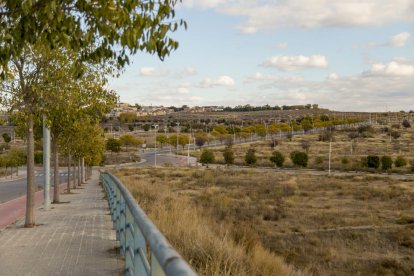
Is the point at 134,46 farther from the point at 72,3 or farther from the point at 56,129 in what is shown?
the point at 56,129

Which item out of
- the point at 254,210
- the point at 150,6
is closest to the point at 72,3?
the point at 150,6

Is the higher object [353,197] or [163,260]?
[163,260]

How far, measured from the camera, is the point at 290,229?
2186 cm

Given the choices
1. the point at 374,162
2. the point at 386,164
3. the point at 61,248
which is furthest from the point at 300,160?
the point at 61,248

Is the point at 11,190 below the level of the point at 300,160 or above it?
above

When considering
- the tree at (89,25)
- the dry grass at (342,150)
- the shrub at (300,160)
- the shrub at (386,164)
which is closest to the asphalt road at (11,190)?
the tree at (89,25)

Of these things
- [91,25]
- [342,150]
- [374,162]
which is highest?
[91,25]

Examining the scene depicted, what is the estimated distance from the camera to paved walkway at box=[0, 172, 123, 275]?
7.72 meters

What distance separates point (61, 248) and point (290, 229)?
13.9 metres

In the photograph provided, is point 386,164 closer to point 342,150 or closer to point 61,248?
point 342,150

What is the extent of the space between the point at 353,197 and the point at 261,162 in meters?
46.9

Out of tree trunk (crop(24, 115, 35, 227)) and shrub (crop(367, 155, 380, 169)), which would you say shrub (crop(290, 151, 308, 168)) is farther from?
tree trunk (crop(24, 115, 35, 227))

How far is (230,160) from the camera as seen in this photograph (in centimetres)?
8138

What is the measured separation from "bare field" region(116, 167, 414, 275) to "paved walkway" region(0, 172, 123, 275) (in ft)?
3.61
